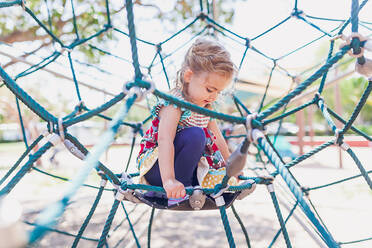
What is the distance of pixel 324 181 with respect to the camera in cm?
249

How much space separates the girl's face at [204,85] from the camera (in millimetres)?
701

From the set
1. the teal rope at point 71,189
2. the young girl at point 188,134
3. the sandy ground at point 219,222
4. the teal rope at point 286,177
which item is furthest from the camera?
the sandy ground at point 219,222

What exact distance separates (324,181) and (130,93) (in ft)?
7.98

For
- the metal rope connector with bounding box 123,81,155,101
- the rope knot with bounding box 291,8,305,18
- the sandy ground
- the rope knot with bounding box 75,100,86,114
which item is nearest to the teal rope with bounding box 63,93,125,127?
the metal rope connector with bounding box 123,81,155,101

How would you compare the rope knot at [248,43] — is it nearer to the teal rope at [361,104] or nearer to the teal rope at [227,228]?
the teal rope at [361,104]

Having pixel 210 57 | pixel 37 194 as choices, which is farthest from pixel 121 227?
pixel 37 194

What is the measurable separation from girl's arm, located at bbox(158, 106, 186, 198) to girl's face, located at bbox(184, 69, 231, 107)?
0.07m

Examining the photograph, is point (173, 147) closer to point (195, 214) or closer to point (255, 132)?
point (255, 132)

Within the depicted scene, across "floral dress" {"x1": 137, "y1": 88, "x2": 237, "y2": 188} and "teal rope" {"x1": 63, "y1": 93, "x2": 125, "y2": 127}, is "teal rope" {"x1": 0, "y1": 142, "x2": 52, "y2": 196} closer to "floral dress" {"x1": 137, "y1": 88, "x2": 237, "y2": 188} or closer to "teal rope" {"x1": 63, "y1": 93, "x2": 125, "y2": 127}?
"teal rope" {"x1": 63, "y1": 93, "x2": 125, "y2": 127}

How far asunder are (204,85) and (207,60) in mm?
63

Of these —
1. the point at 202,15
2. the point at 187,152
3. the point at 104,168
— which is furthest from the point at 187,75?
the point at 202,15

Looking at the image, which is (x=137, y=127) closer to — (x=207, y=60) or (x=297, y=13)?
(x=207, y=60)

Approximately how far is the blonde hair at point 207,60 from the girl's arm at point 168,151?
0.35ft

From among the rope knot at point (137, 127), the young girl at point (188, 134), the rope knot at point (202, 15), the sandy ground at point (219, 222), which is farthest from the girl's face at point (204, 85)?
the rope knot at point (202, 15)
